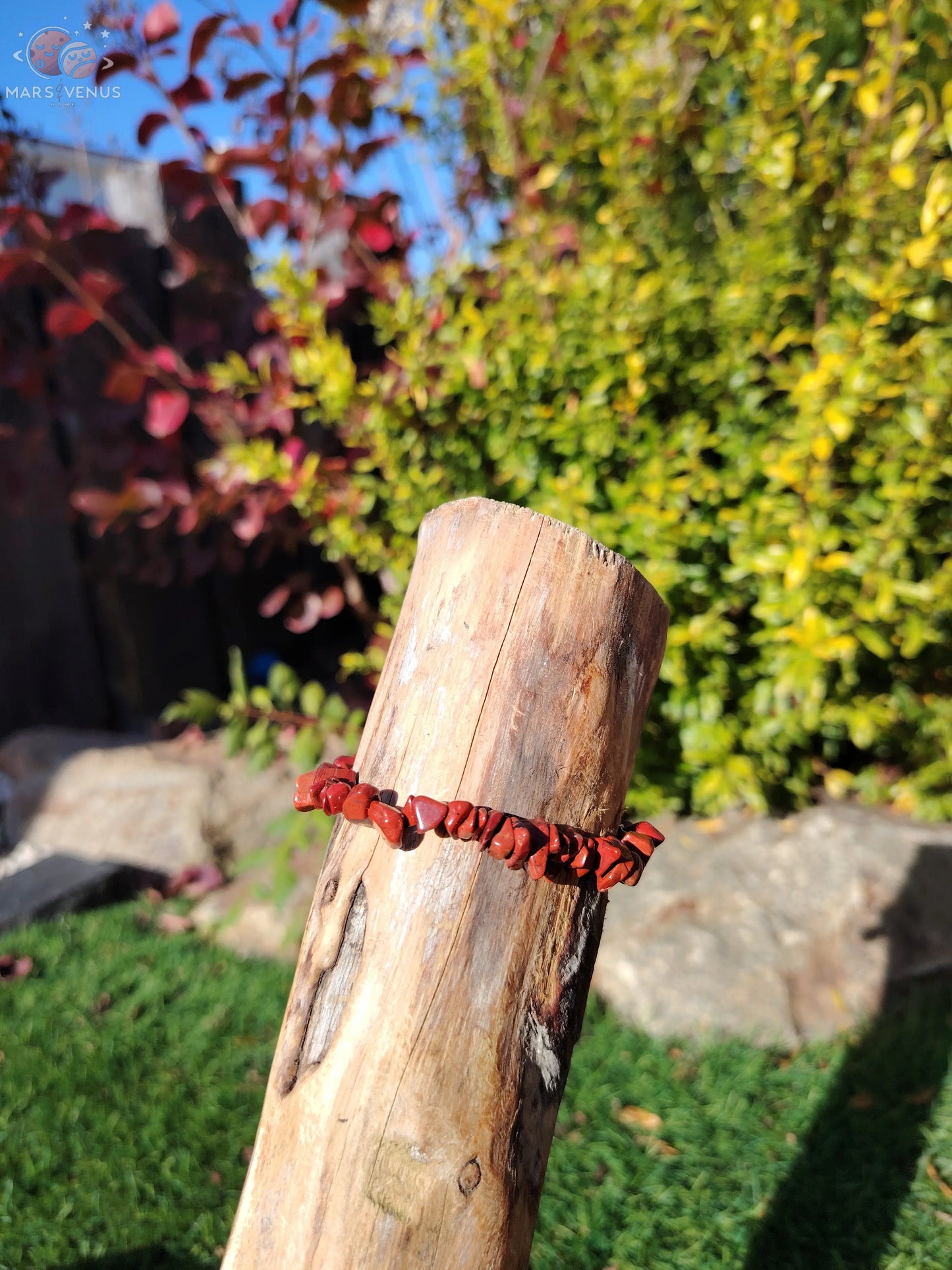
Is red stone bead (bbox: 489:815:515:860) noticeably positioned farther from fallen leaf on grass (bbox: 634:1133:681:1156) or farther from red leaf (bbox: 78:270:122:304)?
red leaf (bbox: 78:270:122:304)

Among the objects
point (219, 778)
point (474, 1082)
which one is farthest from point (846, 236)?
point (219, 778)

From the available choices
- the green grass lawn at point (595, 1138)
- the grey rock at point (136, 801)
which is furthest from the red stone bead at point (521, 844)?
the grey rock at point (136, 801)

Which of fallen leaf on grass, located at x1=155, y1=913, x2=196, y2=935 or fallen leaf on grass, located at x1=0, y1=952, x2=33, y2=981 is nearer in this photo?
fallen leaf on grass, located at x1=0, y1=952, x2=33, y2=981

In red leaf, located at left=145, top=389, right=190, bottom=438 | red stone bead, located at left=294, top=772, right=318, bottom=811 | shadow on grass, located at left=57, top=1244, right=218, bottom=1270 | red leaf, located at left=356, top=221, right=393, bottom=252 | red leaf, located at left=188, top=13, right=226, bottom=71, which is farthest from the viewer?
red leaf, located at left=356, top=221, right=393, bottom=252

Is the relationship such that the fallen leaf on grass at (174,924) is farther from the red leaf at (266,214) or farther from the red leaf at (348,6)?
the red leaf at (348,6)

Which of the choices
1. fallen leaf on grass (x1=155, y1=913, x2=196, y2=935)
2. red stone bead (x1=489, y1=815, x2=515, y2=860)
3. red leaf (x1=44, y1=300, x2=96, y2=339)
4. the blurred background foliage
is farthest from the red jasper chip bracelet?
red leaf (x1=44, y1=300, x2=96, y2=339)

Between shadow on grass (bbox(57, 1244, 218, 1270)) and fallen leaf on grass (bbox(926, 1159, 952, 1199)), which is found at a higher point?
fallen leaf on grass (bbox(926, 1159, 952, 1199))

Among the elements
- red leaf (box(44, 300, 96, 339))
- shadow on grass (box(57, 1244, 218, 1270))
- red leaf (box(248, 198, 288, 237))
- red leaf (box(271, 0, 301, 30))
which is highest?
red leaf (box(271, 0, 301, 30))

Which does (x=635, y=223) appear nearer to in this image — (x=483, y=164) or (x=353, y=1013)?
(x=483, y=164)
